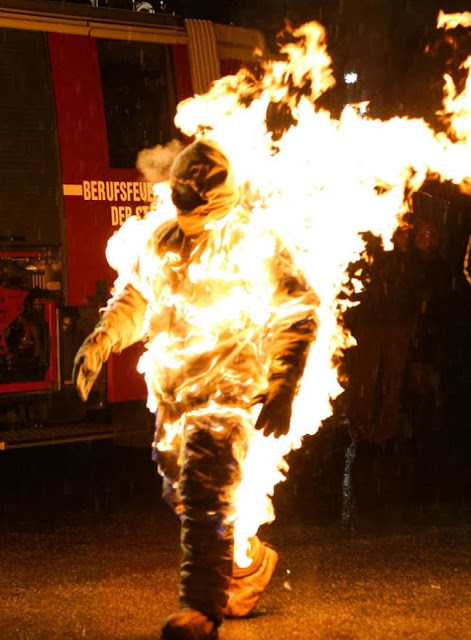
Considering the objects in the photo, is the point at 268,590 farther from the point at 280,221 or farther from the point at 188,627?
the point at 280,221

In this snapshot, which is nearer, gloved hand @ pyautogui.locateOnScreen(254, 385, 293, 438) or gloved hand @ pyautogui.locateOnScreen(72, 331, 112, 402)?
gloved hand @ pyautogui.locateOnScreen(254, 385, 293, 438)

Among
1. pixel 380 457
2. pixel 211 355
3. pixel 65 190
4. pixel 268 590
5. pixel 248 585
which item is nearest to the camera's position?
pixel 211 355

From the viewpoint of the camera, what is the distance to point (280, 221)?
5586 mm

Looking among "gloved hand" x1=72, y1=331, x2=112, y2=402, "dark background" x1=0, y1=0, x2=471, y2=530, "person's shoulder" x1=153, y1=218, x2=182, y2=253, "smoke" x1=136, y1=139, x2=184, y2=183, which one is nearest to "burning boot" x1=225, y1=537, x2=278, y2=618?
"gloved hand" x1=72, y1=331, x2=112, y2=402

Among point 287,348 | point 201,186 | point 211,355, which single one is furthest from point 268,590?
point 201,186

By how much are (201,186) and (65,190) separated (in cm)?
387

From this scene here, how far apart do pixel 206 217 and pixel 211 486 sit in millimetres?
1205

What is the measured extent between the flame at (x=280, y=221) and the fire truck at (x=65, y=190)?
235 cm

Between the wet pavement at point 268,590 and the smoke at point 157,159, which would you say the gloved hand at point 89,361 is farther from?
the smoke at point 157,159

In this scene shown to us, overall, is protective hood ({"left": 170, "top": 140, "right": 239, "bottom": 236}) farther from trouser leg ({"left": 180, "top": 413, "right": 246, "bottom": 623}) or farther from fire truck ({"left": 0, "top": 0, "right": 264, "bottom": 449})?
fire truck ({"left": 0, "top": 0, "right": 264, "bottom": 449})

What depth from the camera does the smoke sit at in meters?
9.16

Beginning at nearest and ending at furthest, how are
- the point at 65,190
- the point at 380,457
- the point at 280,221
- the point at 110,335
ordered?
the point at 110,335, the point at 280,221, the point at 65,190, the point at 380,457

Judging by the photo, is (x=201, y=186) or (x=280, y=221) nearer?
(x=201, y=186)

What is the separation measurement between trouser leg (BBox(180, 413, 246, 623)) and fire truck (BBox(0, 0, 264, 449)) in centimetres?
353
